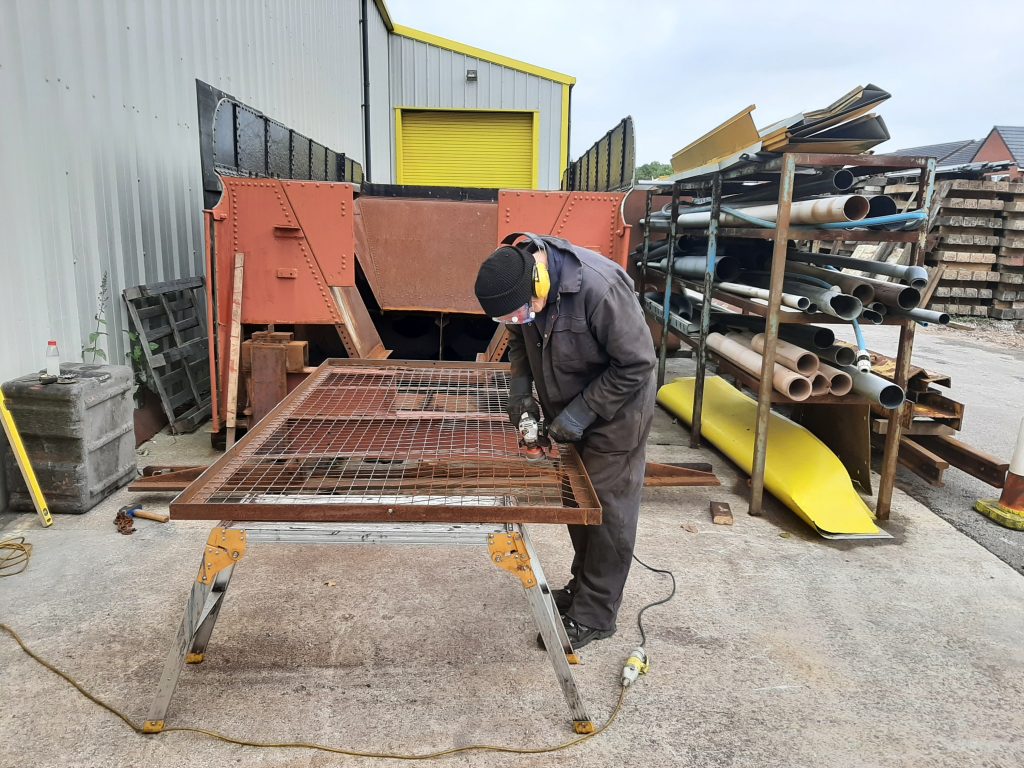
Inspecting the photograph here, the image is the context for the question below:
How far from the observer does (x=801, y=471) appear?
4.57 metres

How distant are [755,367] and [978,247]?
1083cm

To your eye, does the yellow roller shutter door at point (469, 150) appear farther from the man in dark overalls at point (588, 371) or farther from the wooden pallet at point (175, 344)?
the man in dark overalls at point (588, 371)

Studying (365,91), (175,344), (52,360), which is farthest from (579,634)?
(365,91)

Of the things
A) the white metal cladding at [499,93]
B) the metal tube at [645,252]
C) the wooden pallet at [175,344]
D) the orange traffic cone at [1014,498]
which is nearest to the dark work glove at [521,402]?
the orange traffic cone at [1014,498]

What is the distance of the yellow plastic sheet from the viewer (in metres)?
4.24

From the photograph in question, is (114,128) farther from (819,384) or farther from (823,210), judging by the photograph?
(819,384)

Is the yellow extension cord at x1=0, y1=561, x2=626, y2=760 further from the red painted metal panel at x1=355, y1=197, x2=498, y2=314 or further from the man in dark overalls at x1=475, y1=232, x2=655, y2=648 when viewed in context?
the red painted metal panel at x1=355, y1=197, x2=498, y2=314

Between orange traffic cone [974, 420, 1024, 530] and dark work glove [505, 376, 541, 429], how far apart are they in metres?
3.25

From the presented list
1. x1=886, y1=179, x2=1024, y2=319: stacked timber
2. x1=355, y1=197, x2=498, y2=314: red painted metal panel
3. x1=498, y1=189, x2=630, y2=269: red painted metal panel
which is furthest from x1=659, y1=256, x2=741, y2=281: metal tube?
x1=886, y1=179, x2=1024, y2=319: stacked timber

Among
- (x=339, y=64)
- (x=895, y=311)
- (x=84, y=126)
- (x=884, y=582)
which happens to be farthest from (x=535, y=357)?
(x=339, y=64)

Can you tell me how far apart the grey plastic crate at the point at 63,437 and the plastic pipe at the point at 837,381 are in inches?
168

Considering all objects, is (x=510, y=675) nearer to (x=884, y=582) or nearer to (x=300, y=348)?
(x=884, y=582)

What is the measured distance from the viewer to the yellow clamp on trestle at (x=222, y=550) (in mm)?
2307

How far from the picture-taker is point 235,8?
716cm
